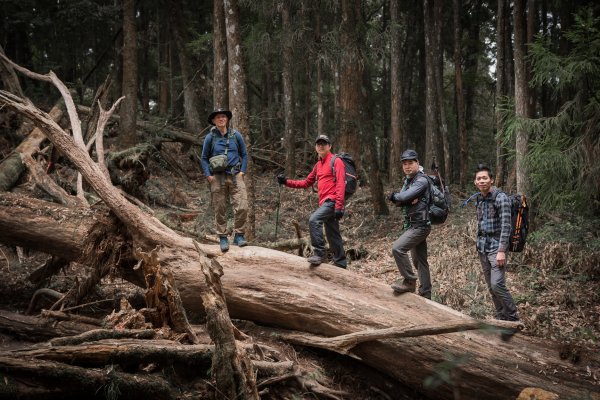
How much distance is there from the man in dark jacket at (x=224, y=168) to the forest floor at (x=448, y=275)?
72.3 inches

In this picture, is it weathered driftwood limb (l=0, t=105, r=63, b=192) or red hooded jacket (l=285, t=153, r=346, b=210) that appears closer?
red hooded jacket (l=285, t=153, r=346, b=210)

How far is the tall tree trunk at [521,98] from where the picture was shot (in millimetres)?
10367

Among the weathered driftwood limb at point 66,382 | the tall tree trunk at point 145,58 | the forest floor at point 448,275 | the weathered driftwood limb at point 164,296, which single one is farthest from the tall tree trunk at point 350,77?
the tall tree trunk at point 145,58

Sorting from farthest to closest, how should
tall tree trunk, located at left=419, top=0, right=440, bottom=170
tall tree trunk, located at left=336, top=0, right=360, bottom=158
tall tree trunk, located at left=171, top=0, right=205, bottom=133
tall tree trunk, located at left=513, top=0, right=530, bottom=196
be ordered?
tall tree trunk, located at left=171, top=0, right=205, bottom=133 < tall tree trunk, located at left=419, top=0, right=440, bottom=170 < tall tree trunk, located at left=336, top=0, right=360, bottom=158 < tall tree trunk, located at left=513, top=0, right=530, bottom=196

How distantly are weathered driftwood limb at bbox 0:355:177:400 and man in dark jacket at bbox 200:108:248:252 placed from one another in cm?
291

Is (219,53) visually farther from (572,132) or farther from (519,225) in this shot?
(519,225)

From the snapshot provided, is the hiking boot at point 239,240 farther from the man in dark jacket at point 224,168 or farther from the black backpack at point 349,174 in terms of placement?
the black backpack at point 349,174

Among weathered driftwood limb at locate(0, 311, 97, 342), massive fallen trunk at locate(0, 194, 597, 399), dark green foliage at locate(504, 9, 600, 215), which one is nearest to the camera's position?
massive fallen trunk at locate(0, 194, 597, 399)

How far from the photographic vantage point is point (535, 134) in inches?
428

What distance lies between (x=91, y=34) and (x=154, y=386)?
23382mm

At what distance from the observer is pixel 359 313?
6664 millimetres

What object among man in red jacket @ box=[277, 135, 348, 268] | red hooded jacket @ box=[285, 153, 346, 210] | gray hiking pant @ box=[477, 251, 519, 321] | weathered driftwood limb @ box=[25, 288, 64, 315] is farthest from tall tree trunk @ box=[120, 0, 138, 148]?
gray hiking pant @ box=[477, 251, 519, 321]

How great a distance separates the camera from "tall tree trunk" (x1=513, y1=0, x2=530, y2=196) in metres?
10.4

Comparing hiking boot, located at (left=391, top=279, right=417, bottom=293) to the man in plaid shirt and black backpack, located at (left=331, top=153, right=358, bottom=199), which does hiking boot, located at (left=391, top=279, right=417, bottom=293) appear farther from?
black backpack, located at (left=331, top=153, right=358, bottom=199)
